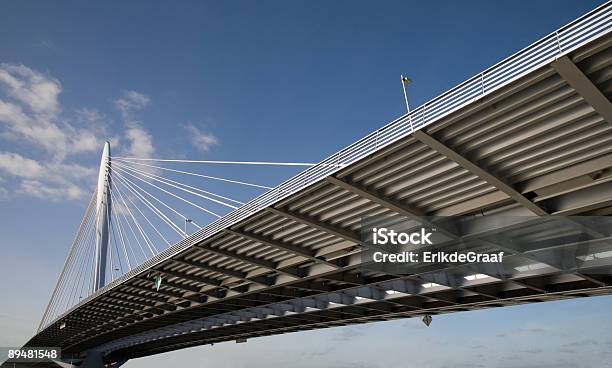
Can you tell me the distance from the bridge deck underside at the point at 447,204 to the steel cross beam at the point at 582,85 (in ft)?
0.09

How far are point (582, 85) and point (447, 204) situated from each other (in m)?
7.28

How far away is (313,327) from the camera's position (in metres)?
49.2

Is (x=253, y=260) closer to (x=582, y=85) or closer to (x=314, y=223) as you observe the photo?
(x=314, y=223)

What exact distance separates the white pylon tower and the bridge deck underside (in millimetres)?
19368

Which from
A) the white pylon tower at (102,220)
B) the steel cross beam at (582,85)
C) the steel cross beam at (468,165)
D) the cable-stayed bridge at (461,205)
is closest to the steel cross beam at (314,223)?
the cable-stayed bridge at (461,205)

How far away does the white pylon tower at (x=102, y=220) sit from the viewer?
5604 cm

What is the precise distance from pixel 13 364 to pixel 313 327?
267 ft

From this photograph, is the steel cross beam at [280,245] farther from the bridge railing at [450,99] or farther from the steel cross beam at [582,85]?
the steel cross beam at [582,85]

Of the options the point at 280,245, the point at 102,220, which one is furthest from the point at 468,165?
the point at 102,220

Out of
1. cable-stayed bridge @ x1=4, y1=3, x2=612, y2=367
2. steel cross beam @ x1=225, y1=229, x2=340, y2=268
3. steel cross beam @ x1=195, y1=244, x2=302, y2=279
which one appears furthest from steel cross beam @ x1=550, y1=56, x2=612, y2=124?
steel cross beam @ x1=195, y1=244, x2=302, y2=279

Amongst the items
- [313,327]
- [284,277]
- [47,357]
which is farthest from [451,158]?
[47,357]

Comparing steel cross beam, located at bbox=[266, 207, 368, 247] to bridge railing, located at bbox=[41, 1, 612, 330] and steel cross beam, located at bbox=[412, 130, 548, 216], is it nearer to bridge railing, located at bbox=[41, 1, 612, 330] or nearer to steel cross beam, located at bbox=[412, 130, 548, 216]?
bridge railing, located at bbox=[41, 1, 612, 330]

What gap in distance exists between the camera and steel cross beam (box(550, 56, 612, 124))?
9.14 meters

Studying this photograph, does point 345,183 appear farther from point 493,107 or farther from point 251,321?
point 251,321
